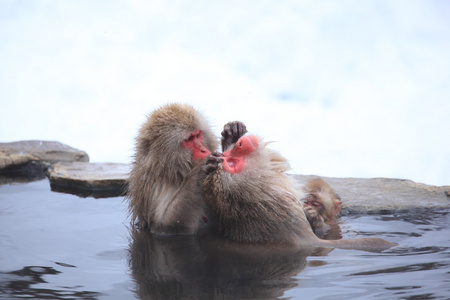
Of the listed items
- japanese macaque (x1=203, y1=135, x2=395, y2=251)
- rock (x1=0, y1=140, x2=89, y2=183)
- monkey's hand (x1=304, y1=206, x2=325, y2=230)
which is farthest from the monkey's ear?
rock (x1=0, y1=140, x2=89, y2=183)

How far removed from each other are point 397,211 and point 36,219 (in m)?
3.06

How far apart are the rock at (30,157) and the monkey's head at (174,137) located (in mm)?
2914

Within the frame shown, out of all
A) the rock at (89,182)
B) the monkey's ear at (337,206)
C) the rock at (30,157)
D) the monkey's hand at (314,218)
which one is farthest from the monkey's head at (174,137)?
the rock at (30,157)

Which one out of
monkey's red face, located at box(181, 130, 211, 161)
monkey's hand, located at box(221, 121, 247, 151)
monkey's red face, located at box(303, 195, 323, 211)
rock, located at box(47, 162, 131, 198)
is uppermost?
monkey's hand, located at box(221, 121, 247, 151)

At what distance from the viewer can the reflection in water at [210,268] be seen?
2.37m

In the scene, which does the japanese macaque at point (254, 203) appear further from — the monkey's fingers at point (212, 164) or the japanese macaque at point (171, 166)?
the japanese macaque at point (171, 166)

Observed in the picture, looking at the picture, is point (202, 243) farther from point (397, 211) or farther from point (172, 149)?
point (397, 211)

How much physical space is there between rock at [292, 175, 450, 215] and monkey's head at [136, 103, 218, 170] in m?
0.94

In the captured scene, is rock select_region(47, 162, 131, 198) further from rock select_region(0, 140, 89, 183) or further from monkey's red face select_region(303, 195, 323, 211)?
monkey's red face select_region(303, 195, 323, 211)

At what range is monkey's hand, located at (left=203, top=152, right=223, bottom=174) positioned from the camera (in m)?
3.16

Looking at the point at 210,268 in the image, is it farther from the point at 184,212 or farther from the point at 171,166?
the point at 171,166

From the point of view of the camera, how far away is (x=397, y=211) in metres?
4.77

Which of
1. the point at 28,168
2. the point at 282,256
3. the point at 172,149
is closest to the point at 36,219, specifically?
the point at 172,149

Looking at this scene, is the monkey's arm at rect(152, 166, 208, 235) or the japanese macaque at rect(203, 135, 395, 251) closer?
the japanese macaque at rect(203, 135, 395, 251)
